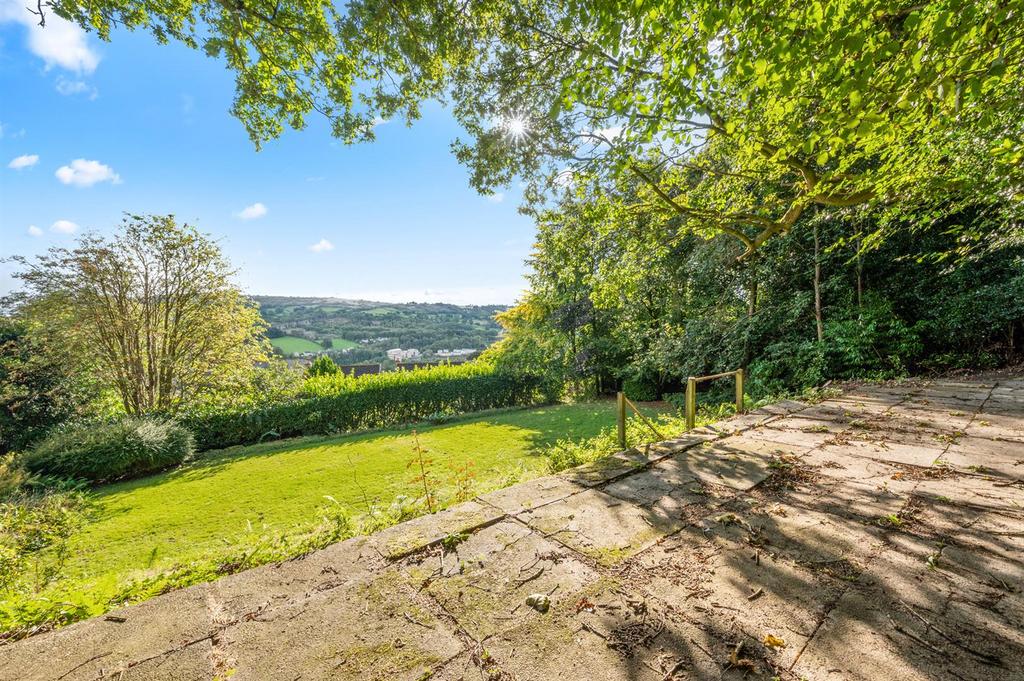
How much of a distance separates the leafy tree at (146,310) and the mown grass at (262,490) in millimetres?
3021

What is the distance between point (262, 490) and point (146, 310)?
7.57 m

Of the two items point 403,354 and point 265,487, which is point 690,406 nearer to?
point 265,487

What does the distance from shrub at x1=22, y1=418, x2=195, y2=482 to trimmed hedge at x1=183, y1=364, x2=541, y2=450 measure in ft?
4.19

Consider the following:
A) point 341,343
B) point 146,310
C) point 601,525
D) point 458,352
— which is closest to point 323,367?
point 146,310

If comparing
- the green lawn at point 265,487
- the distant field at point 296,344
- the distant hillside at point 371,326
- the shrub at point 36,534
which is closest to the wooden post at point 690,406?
the green lawn at point 265,487

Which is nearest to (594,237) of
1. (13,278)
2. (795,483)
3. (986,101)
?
(986,101)

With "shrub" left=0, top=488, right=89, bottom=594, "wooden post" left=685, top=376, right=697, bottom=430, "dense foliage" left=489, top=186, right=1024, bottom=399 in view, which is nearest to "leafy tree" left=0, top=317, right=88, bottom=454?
"shrub" left=0, top=488, right=89, bottom=594

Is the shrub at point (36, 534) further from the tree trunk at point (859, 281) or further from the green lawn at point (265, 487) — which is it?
the tree trunk at point (859, 281)

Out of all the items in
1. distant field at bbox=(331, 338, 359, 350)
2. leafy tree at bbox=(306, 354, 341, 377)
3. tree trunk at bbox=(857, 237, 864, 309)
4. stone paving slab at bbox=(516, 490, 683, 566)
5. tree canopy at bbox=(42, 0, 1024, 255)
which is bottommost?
stone paving slab at bbox=(516, 490, 683, 566)

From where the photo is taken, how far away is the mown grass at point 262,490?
3.57m

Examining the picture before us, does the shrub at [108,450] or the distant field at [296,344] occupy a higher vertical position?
the distant field at [296,344]

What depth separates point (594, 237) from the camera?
9812 millimetres

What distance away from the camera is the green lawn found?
3906 millimetres

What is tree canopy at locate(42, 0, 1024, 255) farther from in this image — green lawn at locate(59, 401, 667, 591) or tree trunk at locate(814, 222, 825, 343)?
green lawn at locate(59, 401, 667, 591)
